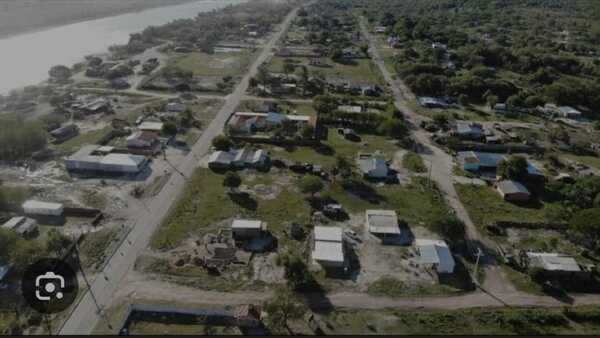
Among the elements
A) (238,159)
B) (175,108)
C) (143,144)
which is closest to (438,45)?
(175,108)

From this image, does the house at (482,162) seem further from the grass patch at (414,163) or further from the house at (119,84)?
the house at (119,84)

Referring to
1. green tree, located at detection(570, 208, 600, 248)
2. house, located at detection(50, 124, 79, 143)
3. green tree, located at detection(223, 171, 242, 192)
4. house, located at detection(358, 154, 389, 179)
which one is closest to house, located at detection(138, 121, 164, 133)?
house, located at detection(50, 124, 79, 143)

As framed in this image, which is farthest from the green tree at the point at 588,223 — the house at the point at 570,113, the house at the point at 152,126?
the house at the point at 152,126

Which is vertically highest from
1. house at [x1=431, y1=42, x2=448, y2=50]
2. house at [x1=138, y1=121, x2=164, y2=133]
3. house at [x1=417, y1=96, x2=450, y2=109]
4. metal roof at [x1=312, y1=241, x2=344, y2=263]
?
house at [x1=431, y1=42, x2=448, y2=50]

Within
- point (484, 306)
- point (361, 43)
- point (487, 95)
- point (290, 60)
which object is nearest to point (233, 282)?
point (484, 306)

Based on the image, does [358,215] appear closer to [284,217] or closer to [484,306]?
[284,217]

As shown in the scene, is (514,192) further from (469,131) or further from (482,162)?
(469,131)

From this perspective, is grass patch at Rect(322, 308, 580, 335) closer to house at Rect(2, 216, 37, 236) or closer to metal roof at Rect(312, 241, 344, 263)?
metal roof at Rect(312, 241, 344, 263)
